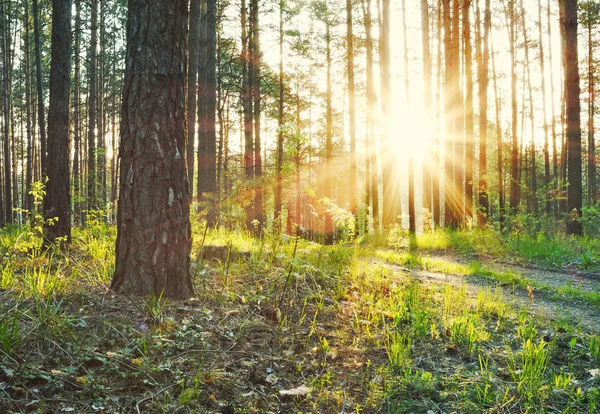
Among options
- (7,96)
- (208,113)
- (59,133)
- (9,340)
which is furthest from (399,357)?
(7,96)

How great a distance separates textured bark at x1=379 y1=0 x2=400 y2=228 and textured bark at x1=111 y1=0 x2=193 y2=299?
9.54 meters

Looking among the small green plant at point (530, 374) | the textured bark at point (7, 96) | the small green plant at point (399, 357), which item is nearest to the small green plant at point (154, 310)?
the small green plant at point (399, 357)

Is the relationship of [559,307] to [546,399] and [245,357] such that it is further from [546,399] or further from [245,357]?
[245,357]

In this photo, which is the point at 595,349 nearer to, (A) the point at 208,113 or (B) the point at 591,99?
(A) the point at 208,113

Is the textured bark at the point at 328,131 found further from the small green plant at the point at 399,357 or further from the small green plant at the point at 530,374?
the small green plant at the point at 530,374

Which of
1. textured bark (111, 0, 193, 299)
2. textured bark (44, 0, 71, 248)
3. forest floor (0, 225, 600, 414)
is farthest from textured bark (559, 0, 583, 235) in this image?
textured bark (44, 0, 71, 248)

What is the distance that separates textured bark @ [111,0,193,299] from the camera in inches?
135

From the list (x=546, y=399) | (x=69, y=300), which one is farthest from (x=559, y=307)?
(x=69, y=300)

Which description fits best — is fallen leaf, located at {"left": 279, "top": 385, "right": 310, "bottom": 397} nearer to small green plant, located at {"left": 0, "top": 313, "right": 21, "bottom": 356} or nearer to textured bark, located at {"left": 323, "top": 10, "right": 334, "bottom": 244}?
small green plant, located at {"left": 0, "top": 313, "right": 21, "bottom": 356}

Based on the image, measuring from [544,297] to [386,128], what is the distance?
9162 millimetres

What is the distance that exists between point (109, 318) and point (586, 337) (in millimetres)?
4063

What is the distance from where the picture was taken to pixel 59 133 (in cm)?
610

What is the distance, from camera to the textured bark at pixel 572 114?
9.97 m

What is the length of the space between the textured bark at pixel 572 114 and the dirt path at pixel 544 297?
14.7 feet
